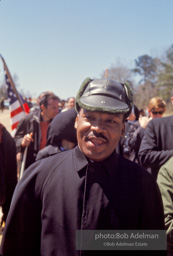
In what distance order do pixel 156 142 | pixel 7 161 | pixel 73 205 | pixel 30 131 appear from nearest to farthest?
pixel 73 205 < pixel 156 142 < pixel 7 161 < pixel 30 131

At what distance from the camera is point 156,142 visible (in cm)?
338

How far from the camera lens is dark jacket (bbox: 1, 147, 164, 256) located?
147 cm

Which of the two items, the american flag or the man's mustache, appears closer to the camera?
the man's mustache

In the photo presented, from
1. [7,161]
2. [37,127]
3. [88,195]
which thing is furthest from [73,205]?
[37,127]

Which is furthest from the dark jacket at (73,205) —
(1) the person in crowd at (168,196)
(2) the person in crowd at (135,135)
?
(2) the person in crowd at (135,135)

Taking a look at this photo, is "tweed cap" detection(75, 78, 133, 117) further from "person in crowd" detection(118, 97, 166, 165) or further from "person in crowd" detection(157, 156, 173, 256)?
"person in crowd" detection(118, 97, 166, 165)

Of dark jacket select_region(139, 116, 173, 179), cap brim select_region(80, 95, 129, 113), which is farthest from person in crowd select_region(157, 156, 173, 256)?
dark jacket select_region(139, 116, 173, 179)

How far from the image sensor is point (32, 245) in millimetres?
1516

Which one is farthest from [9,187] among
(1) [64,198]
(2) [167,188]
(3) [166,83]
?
(3) [166,83]

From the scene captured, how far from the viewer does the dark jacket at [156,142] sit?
10.7ft

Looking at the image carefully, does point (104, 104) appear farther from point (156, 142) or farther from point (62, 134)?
point (156, 142)

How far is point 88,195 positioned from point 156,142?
6.67 feet

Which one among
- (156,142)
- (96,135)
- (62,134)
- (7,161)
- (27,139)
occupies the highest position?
(96,135)

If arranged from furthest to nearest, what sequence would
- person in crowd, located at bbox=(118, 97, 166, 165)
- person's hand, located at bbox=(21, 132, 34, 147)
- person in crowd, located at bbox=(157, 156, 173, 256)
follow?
person's hand, located at bbox=(21, 132, 34, 147) < person in crowd, located at bbox=(118, 97, 166, 165) < person in crowd, located at bbox=(157, 156, 173, 256)
